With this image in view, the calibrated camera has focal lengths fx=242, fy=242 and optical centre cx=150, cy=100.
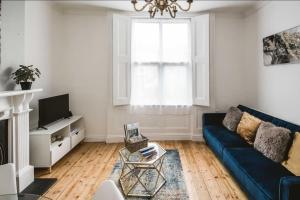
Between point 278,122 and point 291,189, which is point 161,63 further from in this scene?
point 291,189

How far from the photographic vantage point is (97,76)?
5.05 m

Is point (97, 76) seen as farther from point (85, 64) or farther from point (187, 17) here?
point (187, 17)

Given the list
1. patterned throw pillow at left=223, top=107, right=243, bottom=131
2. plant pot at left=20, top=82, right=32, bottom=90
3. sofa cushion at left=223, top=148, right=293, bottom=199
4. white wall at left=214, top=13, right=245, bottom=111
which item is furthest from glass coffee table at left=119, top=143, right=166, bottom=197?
white wall at left=214, top=13, right=245, bottom=111

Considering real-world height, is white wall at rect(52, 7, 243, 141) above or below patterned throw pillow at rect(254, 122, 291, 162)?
above

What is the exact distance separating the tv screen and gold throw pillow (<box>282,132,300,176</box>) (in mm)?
3282

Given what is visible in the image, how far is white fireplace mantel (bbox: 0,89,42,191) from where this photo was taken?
9.46ft

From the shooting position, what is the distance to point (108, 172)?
3.49 metres

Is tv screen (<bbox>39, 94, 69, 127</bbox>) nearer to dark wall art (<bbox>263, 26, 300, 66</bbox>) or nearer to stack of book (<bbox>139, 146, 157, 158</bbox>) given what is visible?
stack of book (<bbox>139, 146, 157, 158</bbox>)

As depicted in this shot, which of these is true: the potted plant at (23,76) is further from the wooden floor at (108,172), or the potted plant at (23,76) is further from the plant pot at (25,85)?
the wooden floor at (108,172)

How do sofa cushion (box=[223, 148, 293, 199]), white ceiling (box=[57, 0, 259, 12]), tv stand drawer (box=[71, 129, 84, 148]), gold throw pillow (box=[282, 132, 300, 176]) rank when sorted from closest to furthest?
1. sofa cushion (box=[223, 148, 293, 199])
2. gold throw pillow (box=[282, 132, 300, 176])
3. tv stand drawer (box=[71, 129, 84, 148])
4. white ceiling (box=[57, 0, 259, 12])

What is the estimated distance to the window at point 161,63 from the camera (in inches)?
197

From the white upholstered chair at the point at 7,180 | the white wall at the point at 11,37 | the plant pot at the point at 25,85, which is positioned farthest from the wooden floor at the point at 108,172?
the white wall at the point at 11,37

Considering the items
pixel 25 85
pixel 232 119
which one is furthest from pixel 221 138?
pixel 25 85

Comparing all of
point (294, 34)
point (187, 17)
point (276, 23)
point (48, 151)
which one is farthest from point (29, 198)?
point (187, 17)
